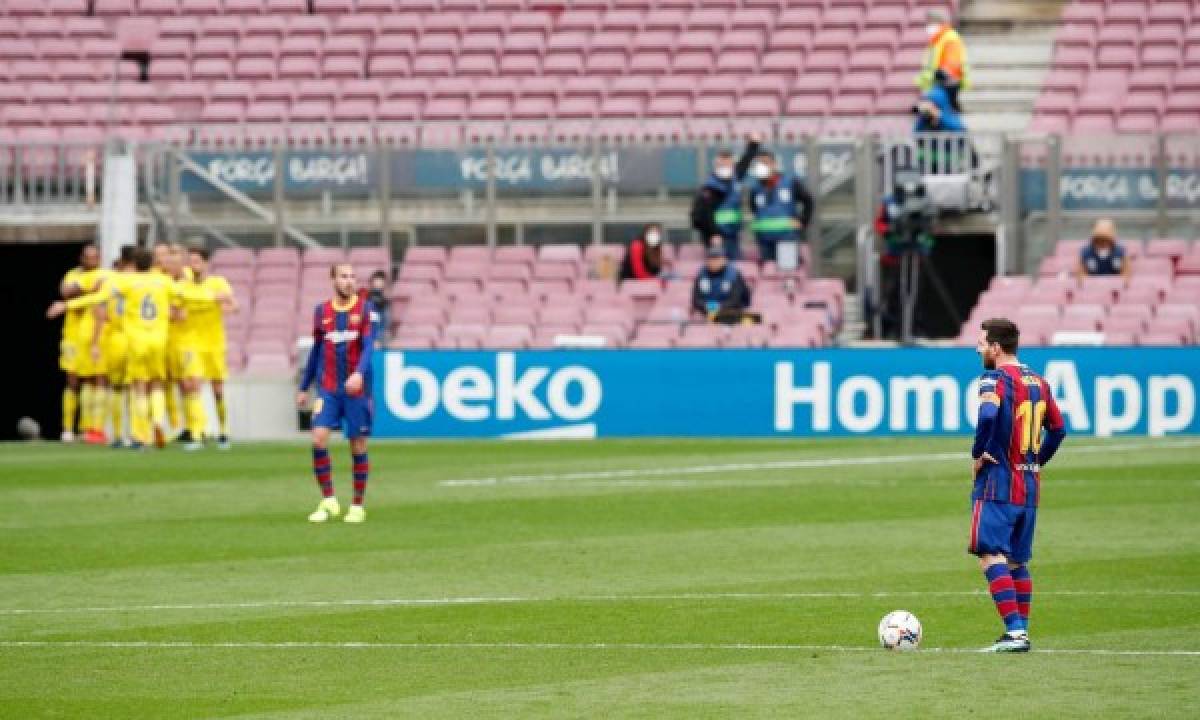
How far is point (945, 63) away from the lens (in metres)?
31.2

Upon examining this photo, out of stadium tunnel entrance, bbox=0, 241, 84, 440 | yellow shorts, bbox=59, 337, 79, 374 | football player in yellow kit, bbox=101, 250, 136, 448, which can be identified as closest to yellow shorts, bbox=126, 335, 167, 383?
football player in yellow kit, bbox=101, 250, 136, 448

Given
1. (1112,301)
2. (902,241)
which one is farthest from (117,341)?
(1112,301)

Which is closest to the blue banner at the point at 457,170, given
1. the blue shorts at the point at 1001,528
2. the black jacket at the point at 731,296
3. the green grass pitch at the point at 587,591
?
the black jacket at the point at 731,296

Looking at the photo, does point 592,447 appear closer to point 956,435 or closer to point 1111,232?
point 956,435

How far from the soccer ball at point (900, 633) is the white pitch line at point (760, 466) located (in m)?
10.2

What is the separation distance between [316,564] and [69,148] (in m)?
17.7

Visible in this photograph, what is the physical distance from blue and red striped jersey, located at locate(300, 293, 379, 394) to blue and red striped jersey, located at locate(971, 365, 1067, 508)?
786cm

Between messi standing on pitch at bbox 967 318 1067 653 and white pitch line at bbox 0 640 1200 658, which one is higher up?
messi standing on pitch at bbox 967 318 1067 653

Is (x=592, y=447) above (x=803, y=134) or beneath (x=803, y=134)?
beneath

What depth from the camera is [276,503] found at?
20078 millimetres

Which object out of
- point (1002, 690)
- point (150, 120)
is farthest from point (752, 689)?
point (150, 120)

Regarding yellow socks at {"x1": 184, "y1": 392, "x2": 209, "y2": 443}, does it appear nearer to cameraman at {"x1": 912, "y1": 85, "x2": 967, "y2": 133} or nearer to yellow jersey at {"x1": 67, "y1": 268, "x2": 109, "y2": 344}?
yellow jersey at {"x1": 67, "y1": 268, "x2": 109, "y2": 344}

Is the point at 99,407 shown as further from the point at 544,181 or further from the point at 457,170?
the point at 544,181

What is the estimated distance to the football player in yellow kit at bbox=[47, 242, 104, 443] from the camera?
27922mm
